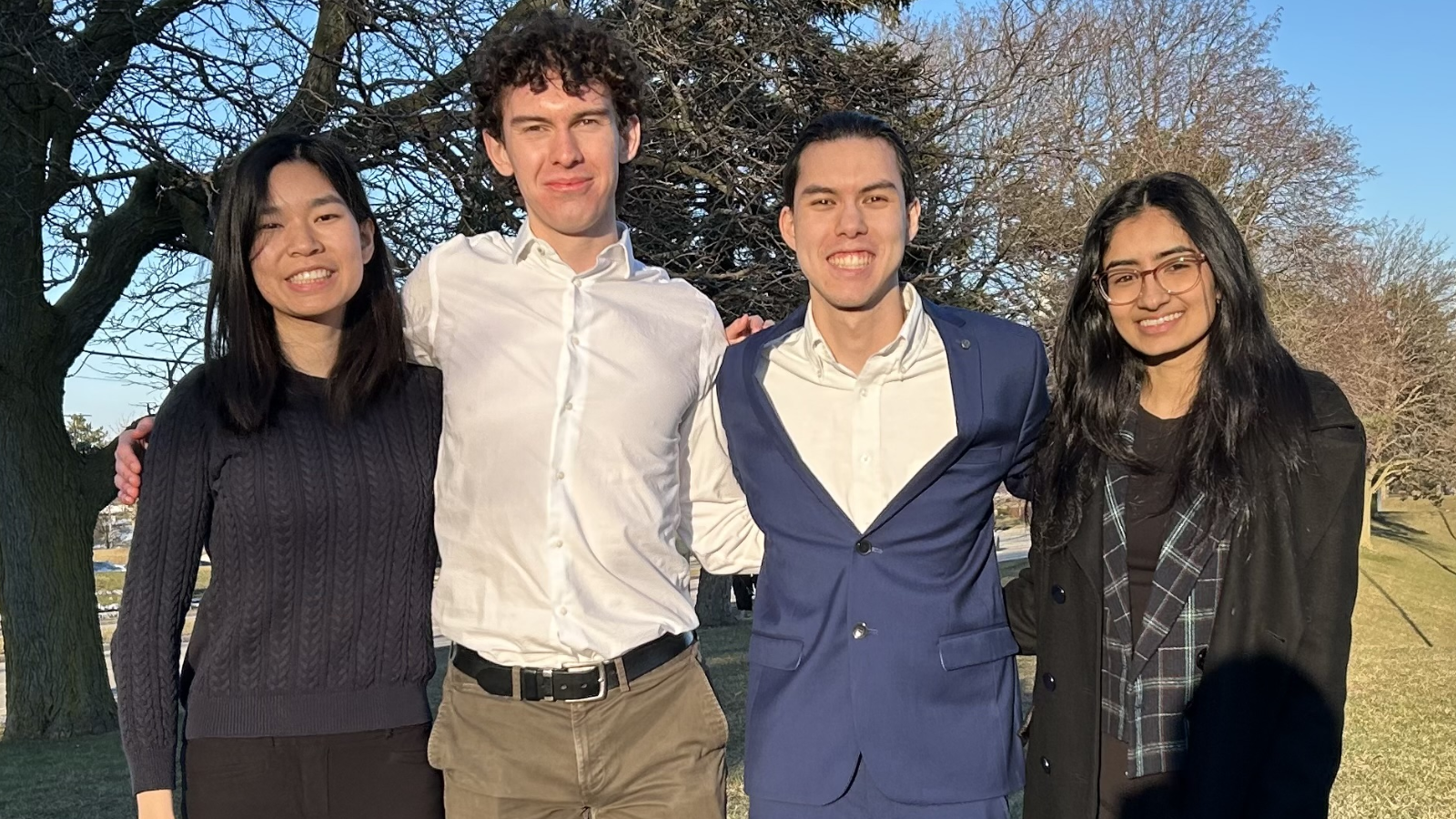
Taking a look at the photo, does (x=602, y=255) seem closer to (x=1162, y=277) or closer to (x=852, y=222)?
(x=852, y=222)

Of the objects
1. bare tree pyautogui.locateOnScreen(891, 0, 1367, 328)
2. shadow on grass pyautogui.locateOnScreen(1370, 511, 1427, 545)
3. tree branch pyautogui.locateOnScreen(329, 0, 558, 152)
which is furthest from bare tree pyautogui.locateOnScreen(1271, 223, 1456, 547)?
tree branch pyautogui.locateOnScreen(329, 0, 558, 152)

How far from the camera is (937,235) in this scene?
10.9m

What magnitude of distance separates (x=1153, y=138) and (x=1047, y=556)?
14155 millimetres

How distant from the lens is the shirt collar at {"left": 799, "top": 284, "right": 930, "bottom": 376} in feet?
9.37

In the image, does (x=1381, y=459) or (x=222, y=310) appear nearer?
(x=222, y=310)

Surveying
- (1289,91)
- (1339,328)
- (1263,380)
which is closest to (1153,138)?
(1289,91)

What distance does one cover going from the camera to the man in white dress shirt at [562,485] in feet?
8.71

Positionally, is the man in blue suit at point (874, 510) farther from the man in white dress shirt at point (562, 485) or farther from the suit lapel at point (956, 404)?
the man in white dress shirt at point (562, 485)

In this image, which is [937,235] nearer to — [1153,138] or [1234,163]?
[1153,138]

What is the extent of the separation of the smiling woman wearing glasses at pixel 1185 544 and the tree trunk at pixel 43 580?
10983mm

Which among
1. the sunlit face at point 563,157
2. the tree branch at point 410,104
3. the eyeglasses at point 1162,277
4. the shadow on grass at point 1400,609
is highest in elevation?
the tree branch at point 410,104

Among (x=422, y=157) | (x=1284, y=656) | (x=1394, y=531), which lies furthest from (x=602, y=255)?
(x=1394, y=531)

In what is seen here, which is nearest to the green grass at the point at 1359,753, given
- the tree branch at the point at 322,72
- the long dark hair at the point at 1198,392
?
the long dark hair at the point at 1198,392

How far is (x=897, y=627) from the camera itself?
2.67 m
